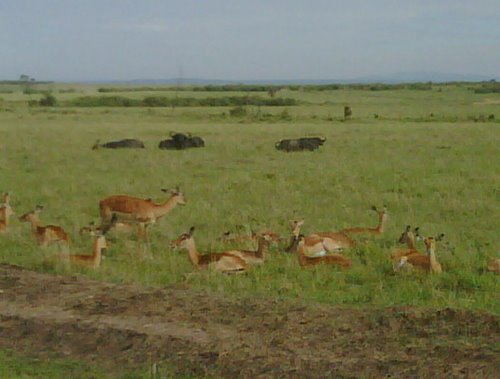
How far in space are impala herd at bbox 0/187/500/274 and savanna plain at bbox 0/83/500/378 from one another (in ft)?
0.57

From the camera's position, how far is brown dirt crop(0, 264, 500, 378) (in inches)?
252

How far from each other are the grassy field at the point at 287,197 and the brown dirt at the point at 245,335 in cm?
88

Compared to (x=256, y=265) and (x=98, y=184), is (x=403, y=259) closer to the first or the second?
(x=256, y=265)

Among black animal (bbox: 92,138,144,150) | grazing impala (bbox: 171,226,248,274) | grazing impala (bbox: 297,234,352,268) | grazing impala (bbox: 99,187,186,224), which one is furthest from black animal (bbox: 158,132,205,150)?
grazing impala (bbox: 171,226,248,274)

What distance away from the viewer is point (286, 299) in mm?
8492

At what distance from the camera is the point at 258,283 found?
30.8ft

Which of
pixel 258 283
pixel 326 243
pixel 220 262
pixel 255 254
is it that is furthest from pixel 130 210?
pixel 258 283

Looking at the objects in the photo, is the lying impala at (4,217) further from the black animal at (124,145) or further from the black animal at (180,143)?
the black animal at (180,143)

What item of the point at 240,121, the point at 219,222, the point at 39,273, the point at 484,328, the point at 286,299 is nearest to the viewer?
the point at 484,328

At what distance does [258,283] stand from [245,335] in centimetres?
221

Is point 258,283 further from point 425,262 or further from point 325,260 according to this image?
point 425,262

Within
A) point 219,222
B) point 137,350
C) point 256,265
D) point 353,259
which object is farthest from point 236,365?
point 219,222

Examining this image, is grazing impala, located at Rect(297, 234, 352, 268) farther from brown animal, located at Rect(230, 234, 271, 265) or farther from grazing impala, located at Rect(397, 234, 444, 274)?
grazing impala, located at Rect(397, 234, 444, 274)

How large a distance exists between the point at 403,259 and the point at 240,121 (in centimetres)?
3547
